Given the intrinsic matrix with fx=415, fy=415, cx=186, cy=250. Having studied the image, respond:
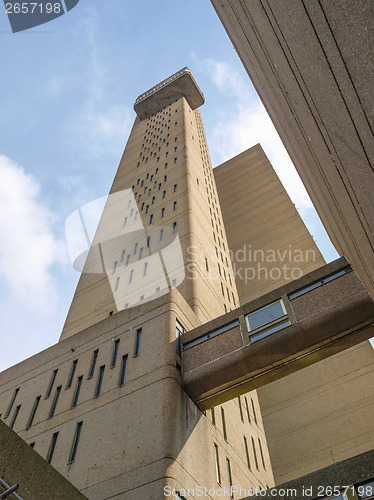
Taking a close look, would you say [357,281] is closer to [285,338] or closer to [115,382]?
[285,338]

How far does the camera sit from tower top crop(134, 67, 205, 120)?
49125 mm

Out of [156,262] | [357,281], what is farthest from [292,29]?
[156,262]

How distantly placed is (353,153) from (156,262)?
1811 centimetres

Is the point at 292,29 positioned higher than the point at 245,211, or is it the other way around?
the point at 245,211

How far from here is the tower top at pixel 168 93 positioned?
161 feet

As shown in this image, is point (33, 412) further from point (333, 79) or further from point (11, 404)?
point (333, 79)

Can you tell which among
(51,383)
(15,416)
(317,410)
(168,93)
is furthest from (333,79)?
(168,93)

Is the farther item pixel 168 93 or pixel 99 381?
pixel 168 93

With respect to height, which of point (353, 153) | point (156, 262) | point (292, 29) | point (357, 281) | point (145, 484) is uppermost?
point (156, 262)

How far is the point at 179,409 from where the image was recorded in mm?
12141

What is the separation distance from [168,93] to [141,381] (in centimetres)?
4299

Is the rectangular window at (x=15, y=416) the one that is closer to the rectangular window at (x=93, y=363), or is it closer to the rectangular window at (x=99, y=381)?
the rectangular window at (x=93, y=363)

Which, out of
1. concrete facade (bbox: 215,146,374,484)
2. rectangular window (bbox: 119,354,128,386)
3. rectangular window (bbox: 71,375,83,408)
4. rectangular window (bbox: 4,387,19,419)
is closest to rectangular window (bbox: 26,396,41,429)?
rectangular window (bbox: 4,387,19,419)

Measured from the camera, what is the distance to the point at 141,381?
1288 centimetres
